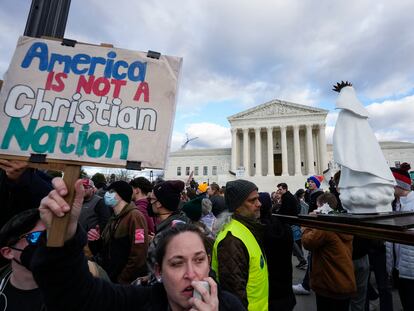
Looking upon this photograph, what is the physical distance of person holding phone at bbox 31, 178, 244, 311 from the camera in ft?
3.73

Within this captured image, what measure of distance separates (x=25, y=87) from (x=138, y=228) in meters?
2.04

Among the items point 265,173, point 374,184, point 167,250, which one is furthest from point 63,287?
point 265,173

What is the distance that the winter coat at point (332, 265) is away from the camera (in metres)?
2.97

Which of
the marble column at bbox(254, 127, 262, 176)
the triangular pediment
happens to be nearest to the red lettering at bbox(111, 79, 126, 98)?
the marble column at bbox(254, 127, 262, 176)

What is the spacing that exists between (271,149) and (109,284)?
48.6m

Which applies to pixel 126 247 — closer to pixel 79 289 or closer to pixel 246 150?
pixel 79 289

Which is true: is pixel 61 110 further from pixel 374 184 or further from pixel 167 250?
pixel 374 184

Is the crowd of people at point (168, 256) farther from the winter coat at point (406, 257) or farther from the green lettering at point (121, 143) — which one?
the green lettering at point (121, 143)

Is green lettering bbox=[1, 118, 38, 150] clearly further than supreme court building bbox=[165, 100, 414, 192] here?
No

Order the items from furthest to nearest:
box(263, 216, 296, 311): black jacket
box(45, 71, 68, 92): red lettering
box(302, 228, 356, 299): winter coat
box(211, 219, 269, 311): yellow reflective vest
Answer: box(302, 228, 356, 299): winter coat → box(263, 216, 296, 311): black jacket → box(211, 219, 269, 311): yellow reflective vest → box(45, 71, 68, 92): red lettering

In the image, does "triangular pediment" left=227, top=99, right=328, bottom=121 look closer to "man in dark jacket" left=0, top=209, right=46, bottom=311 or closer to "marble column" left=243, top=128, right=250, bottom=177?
"marble column" left=243, top=128, right=250, bottom=177

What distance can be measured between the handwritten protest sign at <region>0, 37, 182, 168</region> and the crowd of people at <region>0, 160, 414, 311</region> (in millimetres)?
291

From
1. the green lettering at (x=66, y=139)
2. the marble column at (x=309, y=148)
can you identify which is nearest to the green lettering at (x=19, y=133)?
the green lettering at (x=66, y=139)

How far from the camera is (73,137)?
4.52 feet
